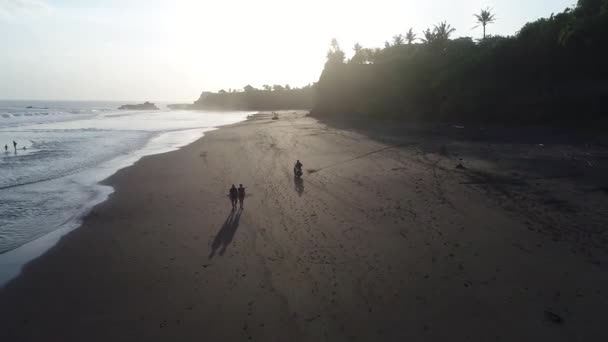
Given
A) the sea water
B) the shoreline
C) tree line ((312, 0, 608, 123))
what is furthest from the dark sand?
tree line ((312, 0, 608, 123))

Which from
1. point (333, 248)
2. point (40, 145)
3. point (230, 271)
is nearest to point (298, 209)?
point (333, 248)

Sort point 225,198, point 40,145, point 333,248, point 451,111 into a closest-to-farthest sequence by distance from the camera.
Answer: point 333,248, point 225,198, point 40,145, point 451,111

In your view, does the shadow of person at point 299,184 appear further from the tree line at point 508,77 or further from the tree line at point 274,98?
the tree line at point 274,98

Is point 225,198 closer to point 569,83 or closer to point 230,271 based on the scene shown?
point 230,271

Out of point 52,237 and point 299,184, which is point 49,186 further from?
point 299,184

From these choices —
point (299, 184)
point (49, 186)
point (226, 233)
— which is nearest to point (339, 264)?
point (226, 233)

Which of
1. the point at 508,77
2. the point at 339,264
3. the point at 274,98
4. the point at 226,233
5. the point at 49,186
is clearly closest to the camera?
the point at 339,264

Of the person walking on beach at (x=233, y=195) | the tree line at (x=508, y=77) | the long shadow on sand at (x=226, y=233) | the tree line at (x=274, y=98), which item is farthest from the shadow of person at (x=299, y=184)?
the tree line at (x=274, y=98)
